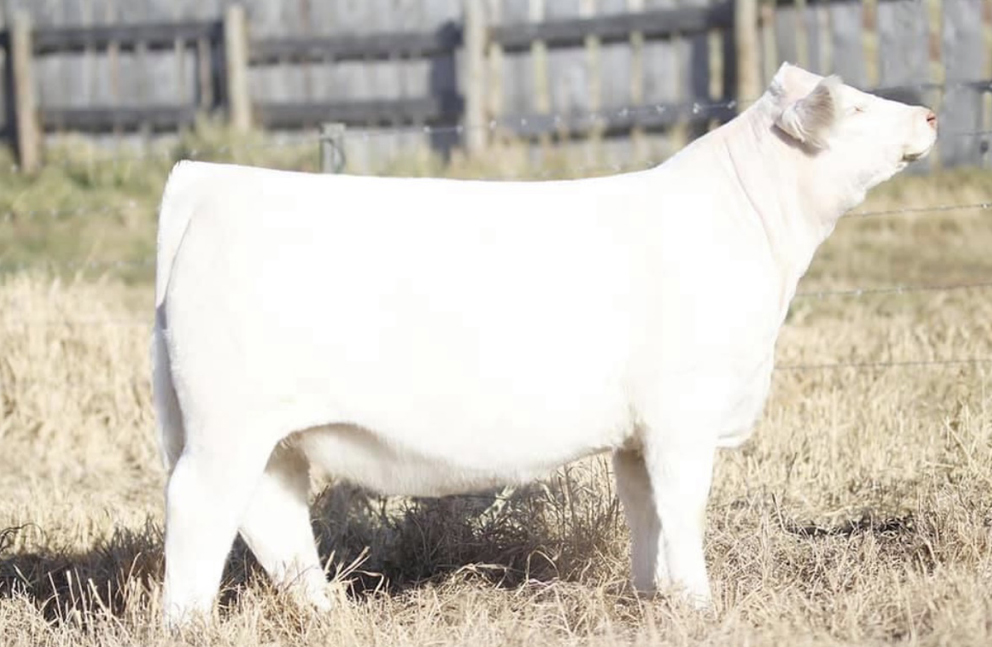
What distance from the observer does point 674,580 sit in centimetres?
433

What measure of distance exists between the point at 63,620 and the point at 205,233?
1369 millimetres

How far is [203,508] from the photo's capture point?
4.25 metres

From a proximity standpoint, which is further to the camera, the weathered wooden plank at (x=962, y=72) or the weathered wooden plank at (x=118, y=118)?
the weathered wooden plank at (x=118, y=118)

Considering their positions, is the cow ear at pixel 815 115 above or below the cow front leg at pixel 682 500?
above

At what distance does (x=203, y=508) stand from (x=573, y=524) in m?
1.33

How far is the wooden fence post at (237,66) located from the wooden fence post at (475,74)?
203 cm

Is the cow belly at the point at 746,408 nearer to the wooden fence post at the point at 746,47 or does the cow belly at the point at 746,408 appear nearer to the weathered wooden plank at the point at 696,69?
the wooden fence post at the point at 746,47

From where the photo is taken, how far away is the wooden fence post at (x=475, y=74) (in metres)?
13.2

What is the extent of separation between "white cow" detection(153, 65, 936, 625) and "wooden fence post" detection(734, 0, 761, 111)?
7922 millimetres

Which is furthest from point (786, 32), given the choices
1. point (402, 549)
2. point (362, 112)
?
point (402, 549)

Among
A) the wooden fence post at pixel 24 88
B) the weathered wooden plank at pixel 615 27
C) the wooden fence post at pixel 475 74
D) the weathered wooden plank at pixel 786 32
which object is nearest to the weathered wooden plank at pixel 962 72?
the weathered wooden plank at pixel 786 32

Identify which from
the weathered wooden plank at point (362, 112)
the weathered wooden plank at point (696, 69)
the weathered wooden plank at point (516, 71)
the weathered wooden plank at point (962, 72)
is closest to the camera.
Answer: the weathered wooden plank at point (962, 72)

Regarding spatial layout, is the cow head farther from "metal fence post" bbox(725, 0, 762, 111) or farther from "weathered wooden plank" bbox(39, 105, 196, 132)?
"weathered wooden plank" bbox(39, 105, 196, 132)

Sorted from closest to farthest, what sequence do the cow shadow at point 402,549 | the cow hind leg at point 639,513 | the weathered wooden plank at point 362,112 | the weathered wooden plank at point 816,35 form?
the cow hind leg at point 639,513 < the cow shadow at point 402,549 < the weathered wooden plank at point 816,35 < the weathered wooden plank at point 362,112
